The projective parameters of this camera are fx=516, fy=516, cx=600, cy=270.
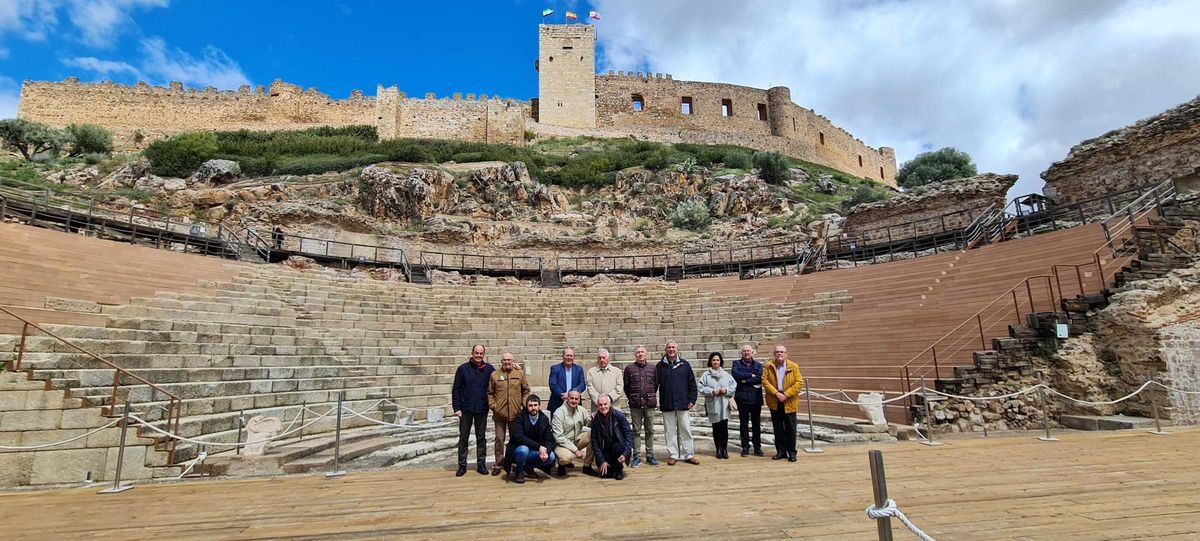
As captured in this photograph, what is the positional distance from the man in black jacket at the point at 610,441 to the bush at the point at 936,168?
36.8 m

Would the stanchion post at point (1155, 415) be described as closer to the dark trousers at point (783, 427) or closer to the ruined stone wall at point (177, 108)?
the dark trousers at point (783, 427)

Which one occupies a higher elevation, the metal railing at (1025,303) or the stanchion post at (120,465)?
the metal railing at (1025,303)

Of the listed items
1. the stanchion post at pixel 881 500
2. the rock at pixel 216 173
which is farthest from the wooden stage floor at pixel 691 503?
the rock at pixel 216 173

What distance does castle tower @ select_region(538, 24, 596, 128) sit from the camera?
44.7 metres

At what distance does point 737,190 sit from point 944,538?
27.1 meters

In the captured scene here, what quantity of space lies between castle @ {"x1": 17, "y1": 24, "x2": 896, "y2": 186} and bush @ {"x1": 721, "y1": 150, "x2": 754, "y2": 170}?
10650mm

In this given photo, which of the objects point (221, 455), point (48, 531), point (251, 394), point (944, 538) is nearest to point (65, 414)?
point (221, 455)

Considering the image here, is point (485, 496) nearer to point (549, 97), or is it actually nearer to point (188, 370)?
point (188, 370)

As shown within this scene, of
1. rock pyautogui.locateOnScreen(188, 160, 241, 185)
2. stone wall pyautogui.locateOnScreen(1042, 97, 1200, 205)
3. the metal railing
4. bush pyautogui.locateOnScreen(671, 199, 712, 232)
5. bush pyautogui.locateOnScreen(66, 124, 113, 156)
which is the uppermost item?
bush pyautogui.locateOnScreen(66, 124, 113, 156)

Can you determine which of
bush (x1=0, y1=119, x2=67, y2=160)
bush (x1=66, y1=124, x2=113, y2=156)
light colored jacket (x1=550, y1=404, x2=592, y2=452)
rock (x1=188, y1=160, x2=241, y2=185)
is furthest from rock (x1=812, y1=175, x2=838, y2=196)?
bush (x1=0, y1=119, x2=67, y2=160)

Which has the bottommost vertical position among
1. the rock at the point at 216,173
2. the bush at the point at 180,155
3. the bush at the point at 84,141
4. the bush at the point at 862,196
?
the bush at the point at 862,196

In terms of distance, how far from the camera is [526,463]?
4887 millimetres

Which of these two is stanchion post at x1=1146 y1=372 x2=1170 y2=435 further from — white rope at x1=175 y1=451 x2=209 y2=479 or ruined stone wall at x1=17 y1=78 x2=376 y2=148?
ruined stone wall at x1=17 y1=78 x2=376 y2=148

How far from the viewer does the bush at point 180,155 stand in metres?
26.9
